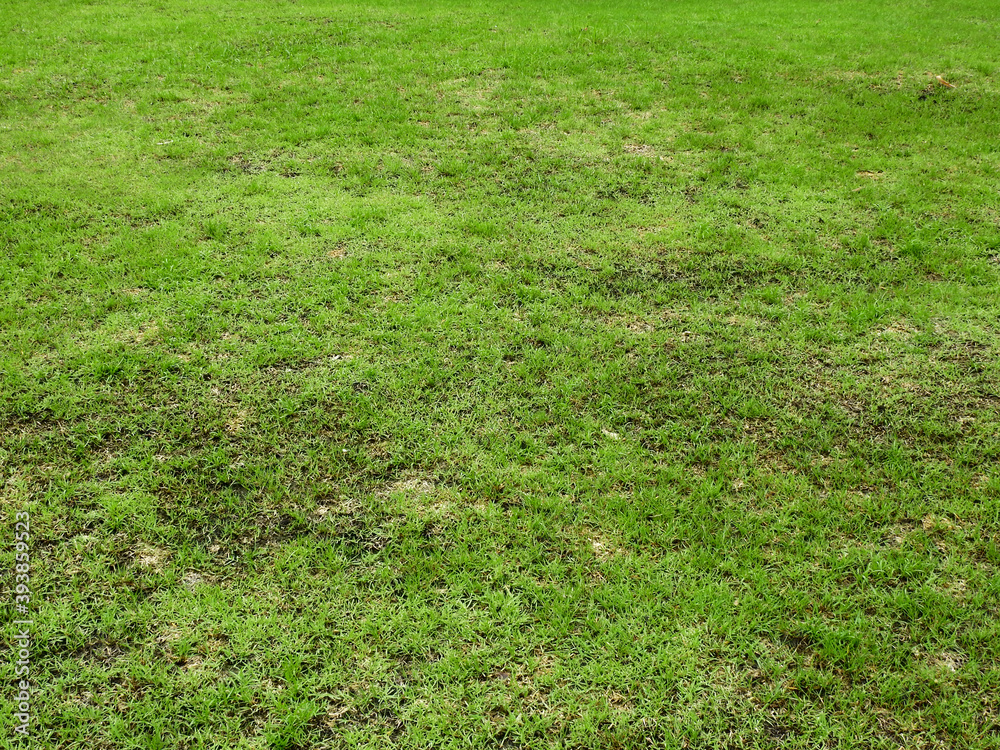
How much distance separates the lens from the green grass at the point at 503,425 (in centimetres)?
265

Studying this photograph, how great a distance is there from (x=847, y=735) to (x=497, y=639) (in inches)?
55.1

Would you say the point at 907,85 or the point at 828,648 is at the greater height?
the point at 907,85

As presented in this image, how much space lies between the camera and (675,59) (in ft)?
31.7

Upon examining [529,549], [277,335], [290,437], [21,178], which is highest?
[21,178]

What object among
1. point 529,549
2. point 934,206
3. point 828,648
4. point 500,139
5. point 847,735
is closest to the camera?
point 847,735

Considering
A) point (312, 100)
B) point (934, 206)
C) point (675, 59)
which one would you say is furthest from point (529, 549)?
point (675, 59)

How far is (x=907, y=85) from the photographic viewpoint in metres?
8.63

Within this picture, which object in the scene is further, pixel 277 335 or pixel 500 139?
pixel 500 139

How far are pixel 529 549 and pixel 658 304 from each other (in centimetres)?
239

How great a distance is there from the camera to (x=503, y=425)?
12.6ft

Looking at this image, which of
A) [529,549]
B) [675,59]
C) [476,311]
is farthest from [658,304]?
[675,59]

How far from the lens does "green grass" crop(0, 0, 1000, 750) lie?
2648mm

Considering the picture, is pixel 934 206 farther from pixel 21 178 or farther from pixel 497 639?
pixel 21 178

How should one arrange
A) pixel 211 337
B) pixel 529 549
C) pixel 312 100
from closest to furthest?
1. pixel 529 549
2. pixel 211 337
3. pixel 312 100
